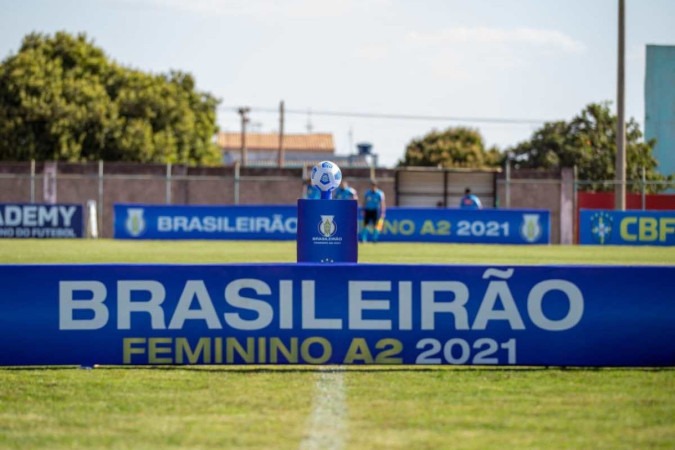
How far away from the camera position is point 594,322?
1016 centimetres

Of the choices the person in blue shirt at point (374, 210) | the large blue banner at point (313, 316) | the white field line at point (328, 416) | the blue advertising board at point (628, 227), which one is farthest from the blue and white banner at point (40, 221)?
the white field line at point (328, 416)

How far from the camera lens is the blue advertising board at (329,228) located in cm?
1259

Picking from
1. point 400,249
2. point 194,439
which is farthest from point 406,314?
point 400,249

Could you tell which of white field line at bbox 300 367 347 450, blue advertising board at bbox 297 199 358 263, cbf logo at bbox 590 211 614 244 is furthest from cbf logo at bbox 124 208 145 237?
white field line at bbox 300 367 347 450

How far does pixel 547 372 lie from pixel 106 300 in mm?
3852

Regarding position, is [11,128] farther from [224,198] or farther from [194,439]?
[194,439]

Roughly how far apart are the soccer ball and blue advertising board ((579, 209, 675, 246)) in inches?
1059

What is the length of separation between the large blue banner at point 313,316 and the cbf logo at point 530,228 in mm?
28119

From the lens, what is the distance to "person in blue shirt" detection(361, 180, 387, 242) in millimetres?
34312

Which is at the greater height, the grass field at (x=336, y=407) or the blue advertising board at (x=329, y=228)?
the blue advertising board at (x=329, y=228)

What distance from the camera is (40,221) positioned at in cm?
3866

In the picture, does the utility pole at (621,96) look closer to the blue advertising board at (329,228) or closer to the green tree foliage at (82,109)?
Answer: the blue advertising board at (329,228)

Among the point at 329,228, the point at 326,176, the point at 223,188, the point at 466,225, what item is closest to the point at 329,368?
the point at 329,228

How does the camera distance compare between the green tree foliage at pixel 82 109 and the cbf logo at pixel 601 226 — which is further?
the green tree foliage at pixel 82 109
